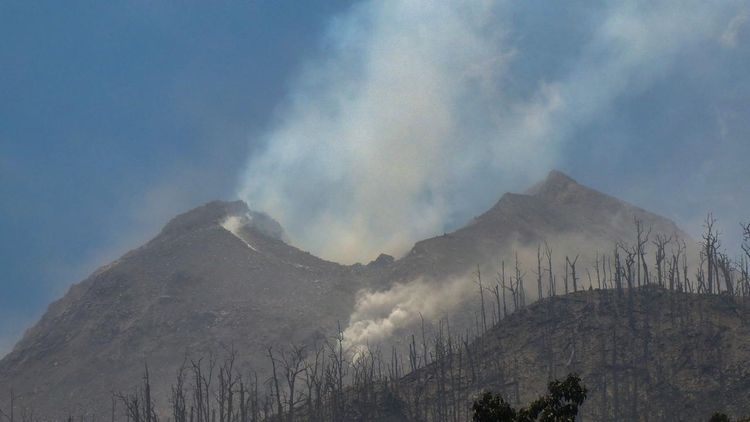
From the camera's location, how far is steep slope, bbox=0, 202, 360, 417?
15562 cm

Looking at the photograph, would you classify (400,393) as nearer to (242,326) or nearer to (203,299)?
(242,326)

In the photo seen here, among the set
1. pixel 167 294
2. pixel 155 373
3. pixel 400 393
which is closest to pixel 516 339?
pixel 400 393

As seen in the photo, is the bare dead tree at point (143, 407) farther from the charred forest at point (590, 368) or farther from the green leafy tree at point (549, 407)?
the green leafy tree at point (549, 407)

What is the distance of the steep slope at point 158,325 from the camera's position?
6127 inches

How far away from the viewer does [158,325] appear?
→ 17312 cm

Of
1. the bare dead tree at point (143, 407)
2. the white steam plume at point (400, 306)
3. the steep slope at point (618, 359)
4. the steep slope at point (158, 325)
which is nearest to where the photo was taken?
the steep slope at point (618, 359)

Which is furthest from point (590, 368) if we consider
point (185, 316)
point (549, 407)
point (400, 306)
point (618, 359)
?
point (185, 316)

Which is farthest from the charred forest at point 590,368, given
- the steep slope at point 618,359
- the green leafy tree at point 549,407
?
the green leafy tree at point 549,407

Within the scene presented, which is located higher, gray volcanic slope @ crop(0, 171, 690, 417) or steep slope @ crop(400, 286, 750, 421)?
gray volcanic slope @ crop(0, 171, 690, 417)

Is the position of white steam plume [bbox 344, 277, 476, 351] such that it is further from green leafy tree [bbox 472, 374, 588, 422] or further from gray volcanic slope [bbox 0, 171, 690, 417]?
green leafy tree [bbox 472, 374, 588, 422]

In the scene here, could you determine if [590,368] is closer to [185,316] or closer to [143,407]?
[143,407]

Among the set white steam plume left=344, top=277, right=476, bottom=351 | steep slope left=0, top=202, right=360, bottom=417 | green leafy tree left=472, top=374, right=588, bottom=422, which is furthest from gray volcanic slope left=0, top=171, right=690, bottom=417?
green leafy tree left=472, top=374, right=588, bottom=422

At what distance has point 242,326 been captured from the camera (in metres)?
171

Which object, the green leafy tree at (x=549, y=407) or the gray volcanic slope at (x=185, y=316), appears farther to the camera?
the gray volcanic slope at (x=185, y=316)
